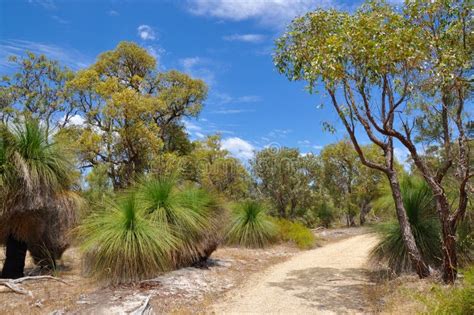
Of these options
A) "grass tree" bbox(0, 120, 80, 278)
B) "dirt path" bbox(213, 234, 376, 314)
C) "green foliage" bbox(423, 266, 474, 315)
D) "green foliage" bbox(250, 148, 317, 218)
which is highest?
"green foliage" bbox(250, 148, 317, 218)

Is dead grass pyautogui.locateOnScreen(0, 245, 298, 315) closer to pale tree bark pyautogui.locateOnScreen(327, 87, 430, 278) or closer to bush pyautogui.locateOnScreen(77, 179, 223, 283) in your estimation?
bush pyautogui.locateOnScreen(77, 179, 223, 283)

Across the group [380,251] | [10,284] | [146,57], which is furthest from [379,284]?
[146,57]

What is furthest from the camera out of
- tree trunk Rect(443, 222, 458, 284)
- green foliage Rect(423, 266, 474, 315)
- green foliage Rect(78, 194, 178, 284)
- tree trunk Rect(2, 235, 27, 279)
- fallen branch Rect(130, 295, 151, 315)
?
tree trunk Rect(2, 235, 27, 279)

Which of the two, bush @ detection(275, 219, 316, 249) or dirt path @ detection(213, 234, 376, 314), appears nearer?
dirt path @ detection(213, 234, 376, 314)

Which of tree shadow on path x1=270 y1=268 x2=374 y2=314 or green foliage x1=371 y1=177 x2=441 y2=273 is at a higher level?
green foliage x1=371 y1=177 x2=441 y2=273

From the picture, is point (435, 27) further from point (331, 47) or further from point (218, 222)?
point (218, 222)

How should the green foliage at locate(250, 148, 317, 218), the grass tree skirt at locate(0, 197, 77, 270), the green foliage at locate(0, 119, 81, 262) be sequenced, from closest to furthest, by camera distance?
1. the green foliage at locate(0, 119, 81, 262)
2. the grass tree skirt at locate(0, 197, 77, 270)
3. the green foliage at locate(250, 148, 317, 218)

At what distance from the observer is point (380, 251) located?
859cm

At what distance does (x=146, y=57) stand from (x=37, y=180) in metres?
15.8

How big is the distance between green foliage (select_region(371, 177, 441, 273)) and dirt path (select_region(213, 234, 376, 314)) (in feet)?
2.32

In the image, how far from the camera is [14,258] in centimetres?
814

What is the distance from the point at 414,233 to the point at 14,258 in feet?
27.3

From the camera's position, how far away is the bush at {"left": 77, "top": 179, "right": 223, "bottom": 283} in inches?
281

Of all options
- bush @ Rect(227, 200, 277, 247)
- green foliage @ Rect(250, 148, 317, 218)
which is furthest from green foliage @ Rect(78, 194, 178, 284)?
green foliage @ Rect(250, 148, 317, 218)
